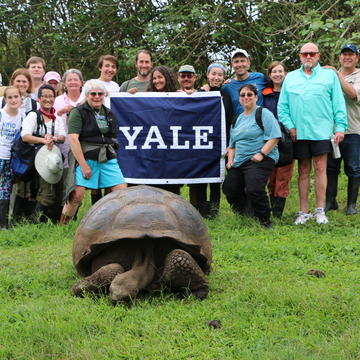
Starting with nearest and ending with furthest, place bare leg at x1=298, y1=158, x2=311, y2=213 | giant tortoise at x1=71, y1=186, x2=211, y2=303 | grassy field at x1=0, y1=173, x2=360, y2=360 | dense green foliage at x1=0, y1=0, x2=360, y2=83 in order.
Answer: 1. grassy field at x1=0, y1=173, x2=360, y2=360
2. giant tortoise at x1=71, y1=186, x2=211, y2=303
3. bare leg at x1=298, y1=158, x2=311, y2=213
4. dense green foliage at x1=0, y1=0, x2=360, y2=83

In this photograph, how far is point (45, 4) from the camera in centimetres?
1351

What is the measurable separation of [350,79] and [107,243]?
15.6ft

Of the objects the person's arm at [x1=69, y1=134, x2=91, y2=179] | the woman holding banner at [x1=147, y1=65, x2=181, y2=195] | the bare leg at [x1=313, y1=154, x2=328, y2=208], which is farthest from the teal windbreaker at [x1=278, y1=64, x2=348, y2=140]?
the person's arm at [x1=69, y1=134, x2=91, y2=179]

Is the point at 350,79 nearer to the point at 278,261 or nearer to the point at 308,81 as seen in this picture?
the point at 308,81

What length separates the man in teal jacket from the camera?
7.05 m

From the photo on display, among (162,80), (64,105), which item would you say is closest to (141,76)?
(162,80)

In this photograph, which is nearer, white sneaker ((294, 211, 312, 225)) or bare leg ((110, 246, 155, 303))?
bare leg ((110, 246, 155, 303))

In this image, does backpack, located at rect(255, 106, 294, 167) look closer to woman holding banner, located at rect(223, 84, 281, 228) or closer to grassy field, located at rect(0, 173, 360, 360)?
woman holding banner, located at rect(223, 84, 281, 228)

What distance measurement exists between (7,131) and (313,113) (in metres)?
3.76

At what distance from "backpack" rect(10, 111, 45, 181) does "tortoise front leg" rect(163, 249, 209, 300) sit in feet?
11.7

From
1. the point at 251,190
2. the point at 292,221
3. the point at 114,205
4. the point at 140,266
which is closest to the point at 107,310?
the point at 140,266

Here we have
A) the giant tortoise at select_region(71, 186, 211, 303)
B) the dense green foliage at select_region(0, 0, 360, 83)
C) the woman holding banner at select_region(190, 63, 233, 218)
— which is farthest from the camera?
the dense green foliage at select_region(0, 0, 360, 83)

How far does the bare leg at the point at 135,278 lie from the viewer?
159 inches

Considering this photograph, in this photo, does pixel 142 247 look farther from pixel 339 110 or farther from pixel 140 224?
pixel 339 110
